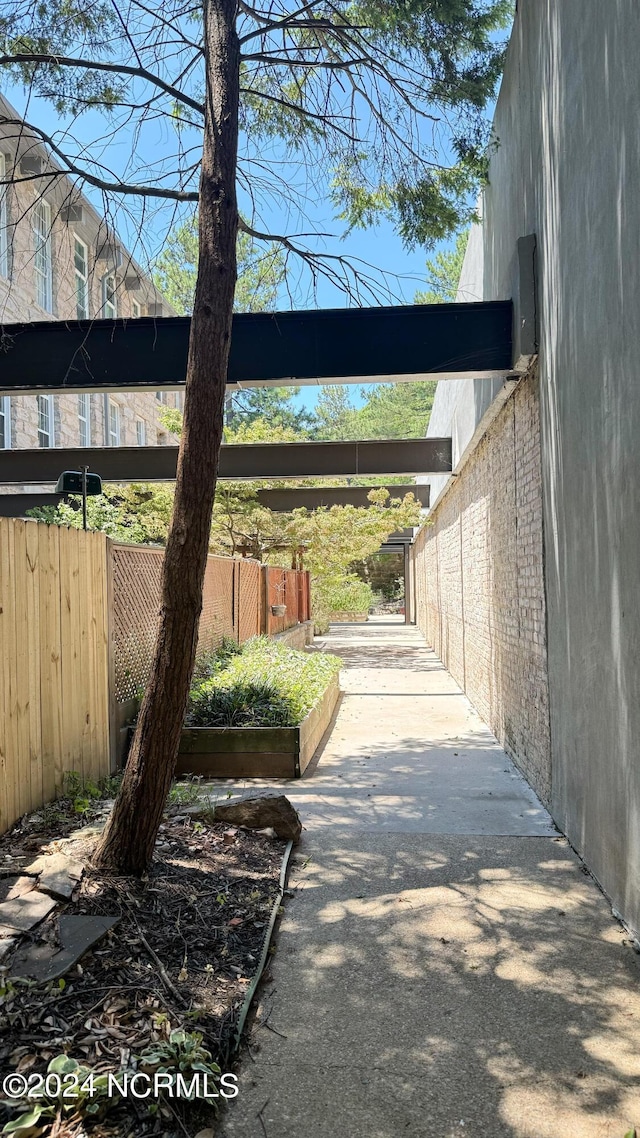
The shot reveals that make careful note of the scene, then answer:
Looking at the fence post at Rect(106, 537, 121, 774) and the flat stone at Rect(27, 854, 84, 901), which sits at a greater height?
the fence post at Rect(106, 537, 121, 774)

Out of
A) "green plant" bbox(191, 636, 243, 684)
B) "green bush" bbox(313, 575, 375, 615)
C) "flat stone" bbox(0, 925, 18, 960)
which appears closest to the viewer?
"flat stone" bbox(0, 925, 18, 960)

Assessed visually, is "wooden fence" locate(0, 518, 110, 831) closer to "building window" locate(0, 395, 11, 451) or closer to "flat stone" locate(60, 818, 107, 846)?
"flat stone" locate(60, 818, 107, 846)

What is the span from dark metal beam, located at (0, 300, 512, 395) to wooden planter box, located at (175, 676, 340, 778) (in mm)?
3082

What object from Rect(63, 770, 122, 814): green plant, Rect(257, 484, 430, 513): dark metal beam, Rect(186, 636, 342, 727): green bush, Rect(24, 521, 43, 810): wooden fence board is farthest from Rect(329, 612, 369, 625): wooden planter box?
Rect(24, 521, 43, 810): wooden fence board

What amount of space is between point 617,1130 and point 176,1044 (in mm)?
1394

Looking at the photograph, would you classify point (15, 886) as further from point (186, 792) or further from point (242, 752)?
point (242, 752)

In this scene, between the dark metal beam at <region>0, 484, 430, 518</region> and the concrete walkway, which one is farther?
the dark metal beam at <region>0, 484, 430, 518</region>

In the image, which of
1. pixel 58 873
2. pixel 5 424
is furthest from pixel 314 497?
pixel 58 873

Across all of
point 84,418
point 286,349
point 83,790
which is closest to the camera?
point 83,790

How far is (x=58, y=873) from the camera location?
3848 millimetres

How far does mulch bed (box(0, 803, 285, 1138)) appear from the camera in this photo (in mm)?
2516

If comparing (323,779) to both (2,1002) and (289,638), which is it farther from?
(289,638)

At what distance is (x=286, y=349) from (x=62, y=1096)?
19.1ft

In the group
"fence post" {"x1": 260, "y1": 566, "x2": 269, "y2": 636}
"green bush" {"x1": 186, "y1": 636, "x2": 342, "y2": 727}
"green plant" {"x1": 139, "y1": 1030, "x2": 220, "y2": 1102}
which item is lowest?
"green plant" {"x1": 139, "y1": 1030, "x2": 220, "y2": 1102}
